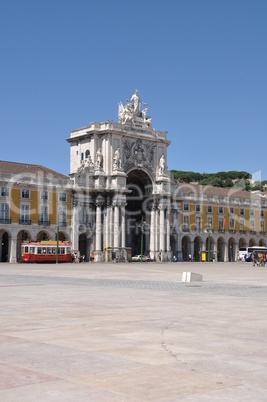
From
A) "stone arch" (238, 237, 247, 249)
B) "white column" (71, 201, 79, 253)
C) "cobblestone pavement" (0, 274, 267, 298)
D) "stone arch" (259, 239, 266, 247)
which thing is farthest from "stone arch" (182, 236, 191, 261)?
"cobblestone pavement" (0, 274, 267, 298)

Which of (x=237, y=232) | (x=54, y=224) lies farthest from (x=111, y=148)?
(x=237, y=232)

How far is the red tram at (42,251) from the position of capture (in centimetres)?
7519

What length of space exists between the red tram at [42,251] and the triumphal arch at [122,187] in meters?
9.62

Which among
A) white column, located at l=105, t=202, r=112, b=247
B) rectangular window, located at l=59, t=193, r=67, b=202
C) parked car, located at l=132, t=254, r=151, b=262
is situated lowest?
parked car, located at l=132, t=254, r=151, b=262

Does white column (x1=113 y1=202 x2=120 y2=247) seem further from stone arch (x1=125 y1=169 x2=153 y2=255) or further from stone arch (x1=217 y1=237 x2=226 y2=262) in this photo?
stone arch (x1=217 y1=237 x2=226 y2=262)

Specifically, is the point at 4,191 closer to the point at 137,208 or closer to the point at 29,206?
the point at 29,206

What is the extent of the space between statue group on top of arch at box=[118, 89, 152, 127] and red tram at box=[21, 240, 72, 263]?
26935mm

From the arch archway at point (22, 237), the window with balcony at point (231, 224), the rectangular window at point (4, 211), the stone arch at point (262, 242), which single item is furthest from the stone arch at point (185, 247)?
the rectangular window at point (4, 211)

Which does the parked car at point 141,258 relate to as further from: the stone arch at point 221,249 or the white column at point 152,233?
the stone arch at point 221,249

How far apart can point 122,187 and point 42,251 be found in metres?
19.9

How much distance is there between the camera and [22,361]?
8.60 m

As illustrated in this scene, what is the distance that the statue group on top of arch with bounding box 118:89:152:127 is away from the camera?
96625 mm

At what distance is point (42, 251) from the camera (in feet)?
250

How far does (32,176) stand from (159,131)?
25664 mm
